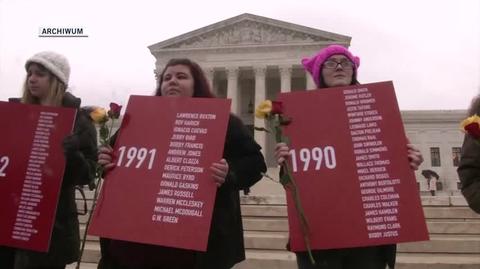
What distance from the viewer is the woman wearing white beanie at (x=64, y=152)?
127 inches

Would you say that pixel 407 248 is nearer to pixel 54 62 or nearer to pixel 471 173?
pixel 471 173

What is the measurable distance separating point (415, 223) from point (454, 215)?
8.00 metres

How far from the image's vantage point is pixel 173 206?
2.89 m

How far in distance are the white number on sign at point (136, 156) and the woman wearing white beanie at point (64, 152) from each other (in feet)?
1.21

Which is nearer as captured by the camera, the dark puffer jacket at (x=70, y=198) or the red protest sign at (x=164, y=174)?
the red protest sign at (x=164, y=174)

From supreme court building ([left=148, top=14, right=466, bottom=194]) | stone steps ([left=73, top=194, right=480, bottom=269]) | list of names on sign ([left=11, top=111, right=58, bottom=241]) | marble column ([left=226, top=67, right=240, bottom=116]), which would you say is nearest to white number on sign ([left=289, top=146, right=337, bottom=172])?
list of names on sign ([left=11, top=111, right=58, bottom=241])

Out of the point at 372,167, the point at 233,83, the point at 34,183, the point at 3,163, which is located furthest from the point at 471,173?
the point at 233,83

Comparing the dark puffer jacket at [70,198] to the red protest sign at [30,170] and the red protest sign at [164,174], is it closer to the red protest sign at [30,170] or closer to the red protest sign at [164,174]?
the red protest sign at [30,170]

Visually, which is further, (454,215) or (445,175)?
(445,175)

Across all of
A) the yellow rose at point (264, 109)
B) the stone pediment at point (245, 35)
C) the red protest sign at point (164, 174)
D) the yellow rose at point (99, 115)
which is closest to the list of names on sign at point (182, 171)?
the red protest sign at point (164, 174)

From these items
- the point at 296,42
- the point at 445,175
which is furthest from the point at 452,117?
the point at 296,42

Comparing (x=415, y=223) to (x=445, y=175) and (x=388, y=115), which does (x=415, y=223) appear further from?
(x=445, y=175)

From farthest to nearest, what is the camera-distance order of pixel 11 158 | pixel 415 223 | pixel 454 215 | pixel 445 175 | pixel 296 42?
pixel 445 175, pixel 296 42, pixel 454 215, pixel 11 158, pixel 415 223

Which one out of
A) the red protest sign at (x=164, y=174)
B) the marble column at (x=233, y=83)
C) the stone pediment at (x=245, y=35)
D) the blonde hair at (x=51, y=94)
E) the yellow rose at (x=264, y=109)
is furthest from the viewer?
the stone pediment at (x=245, y=35)
